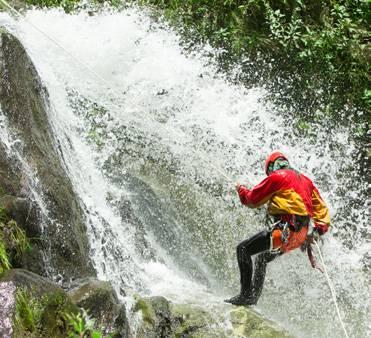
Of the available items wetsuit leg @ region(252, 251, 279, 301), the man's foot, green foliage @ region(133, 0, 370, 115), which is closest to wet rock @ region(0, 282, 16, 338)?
the man's foot

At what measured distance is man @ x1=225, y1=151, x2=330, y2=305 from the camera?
615cm

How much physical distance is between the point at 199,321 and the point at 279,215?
5.12ft

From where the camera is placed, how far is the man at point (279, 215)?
6.15 m

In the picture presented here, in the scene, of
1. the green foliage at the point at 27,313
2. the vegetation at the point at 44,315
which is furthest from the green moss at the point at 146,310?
the green foliage at the point at 27,313

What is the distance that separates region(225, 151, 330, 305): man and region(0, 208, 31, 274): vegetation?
2549mm

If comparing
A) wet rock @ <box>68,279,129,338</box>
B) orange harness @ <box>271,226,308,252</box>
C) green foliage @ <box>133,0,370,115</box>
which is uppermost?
green foliage @ <box>133,0,370,115</box>

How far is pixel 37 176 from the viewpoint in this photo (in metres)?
6.34

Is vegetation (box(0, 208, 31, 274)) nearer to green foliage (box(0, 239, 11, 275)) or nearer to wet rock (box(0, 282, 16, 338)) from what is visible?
green foliage (box(0, 239, 11, 275))

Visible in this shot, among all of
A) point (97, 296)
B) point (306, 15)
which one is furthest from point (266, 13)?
point (97, 296)

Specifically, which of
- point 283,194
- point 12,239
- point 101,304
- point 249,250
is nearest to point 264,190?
point 283,194

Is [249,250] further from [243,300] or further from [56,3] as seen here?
[56,3]

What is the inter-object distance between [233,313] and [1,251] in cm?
292

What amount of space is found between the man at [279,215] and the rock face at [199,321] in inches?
15.2

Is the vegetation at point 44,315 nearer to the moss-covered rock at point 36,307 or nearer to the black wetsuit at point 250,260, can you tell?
the moss-covered rock at point 36,307
